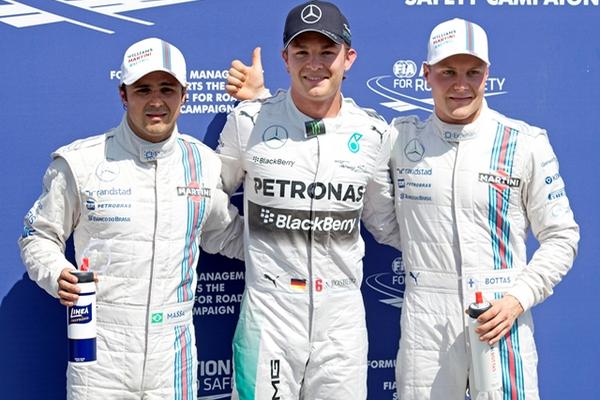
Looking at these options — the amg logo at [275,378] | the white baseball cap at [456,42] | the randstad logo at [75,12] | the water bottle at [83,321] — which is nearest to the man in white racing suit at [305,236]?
the amg logo at [275,378]

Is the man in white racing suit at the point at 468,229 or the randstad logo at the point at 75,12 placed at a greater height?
the randstad logo at the point at 75,12

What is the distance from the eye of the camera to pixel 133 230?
2840 millimetres

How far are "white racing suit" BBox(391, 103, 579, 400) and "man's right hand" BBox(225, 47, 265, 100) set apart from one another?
28.6 inches

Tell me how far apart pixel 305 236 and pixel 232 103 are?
773 mm

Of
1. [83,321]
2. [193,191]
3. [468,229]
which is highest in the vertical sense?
[193,191]

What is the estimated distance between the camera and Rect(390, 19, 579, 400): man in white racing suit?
3.00 metres

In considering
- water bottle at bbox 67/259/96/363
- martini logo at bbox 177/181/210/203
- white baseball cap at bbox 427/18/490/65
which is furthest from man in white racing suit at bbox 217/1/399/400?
water bottle at bbox 67/259/96/363

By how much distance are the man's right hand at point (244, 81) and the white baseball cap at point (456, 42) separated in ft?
2.31

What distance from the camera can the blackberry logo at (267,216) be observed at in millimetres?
3014

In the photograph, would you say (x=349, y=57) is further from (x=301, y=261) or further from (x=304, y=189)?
(x=301, y=261)

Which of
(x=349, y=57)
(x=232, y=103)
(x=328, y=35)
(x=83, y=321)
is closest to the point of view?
(x=83, y=321)

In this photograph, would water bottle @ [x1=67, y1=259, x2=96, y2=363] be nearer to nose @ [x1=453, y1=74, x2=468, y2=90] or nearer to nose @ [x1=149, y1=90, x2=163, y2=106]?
nose @ [x1=149, y1=90, x2=163, y2=106]

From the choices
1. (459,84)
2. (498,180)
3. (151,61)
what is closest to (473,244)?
(498,180)

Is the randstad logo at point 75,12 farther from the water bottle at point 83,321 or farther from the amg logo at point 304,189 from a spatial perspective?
the water bottle at point 83,321
